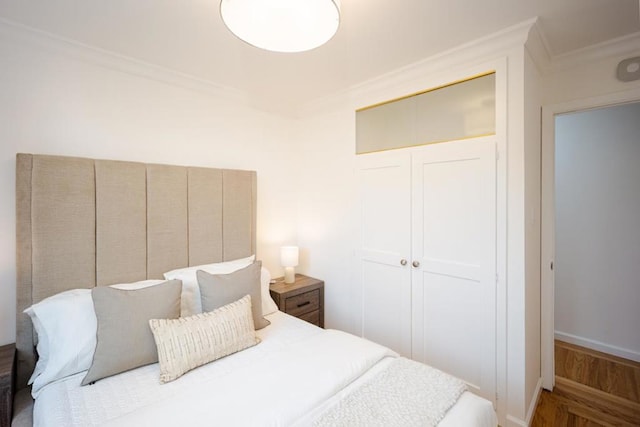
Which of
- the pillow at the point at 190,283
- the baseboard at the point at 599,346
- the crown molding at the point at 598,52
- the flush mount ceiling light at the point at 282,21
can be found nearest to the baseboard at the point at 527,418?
the baseboard at the point at 599,346

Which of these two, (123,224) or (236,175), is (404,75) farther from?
(123,224)

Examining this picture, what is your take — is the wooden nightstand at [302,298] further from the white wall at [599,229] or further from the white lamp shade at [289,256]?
the white wall at [599,229]

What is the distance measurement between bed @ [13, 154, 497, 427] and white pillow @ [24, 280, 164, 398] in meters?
0.04

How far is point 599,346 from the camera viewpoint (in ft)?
9.13

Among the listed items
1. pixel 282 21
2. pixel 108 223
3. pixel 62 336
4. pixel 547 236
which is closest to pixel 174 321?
pixel 62 336

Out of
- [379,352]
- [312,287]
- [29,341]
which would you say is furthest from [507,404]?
[29,341]

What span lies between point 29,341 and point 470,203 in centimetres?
277

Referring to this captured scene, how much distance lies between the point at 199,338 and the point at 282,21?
1596mm

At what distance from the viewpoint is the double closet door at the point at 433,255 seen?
1877 millimetres

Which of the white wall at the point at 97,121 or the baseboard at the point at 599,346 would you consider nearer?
the white wall at the point at 97,121

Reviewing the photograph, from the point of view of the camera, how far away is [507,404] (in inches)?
70.9

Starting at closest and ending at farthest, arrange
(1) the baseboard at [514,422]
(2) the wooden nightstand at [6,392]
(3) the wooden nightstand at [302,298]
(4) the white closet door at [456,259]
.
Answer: (2) the wooden nightstand at [6,392] → (1) the baseboard at [514,422] → (4) the white closet door at [456,259] → (3) the wooden nightstand at [302,298]

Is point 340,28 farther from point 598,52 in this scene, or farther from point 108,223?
point 108,223

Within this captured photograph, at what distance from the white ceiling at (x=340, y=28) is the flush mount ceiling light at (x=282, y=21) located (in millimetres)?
347
